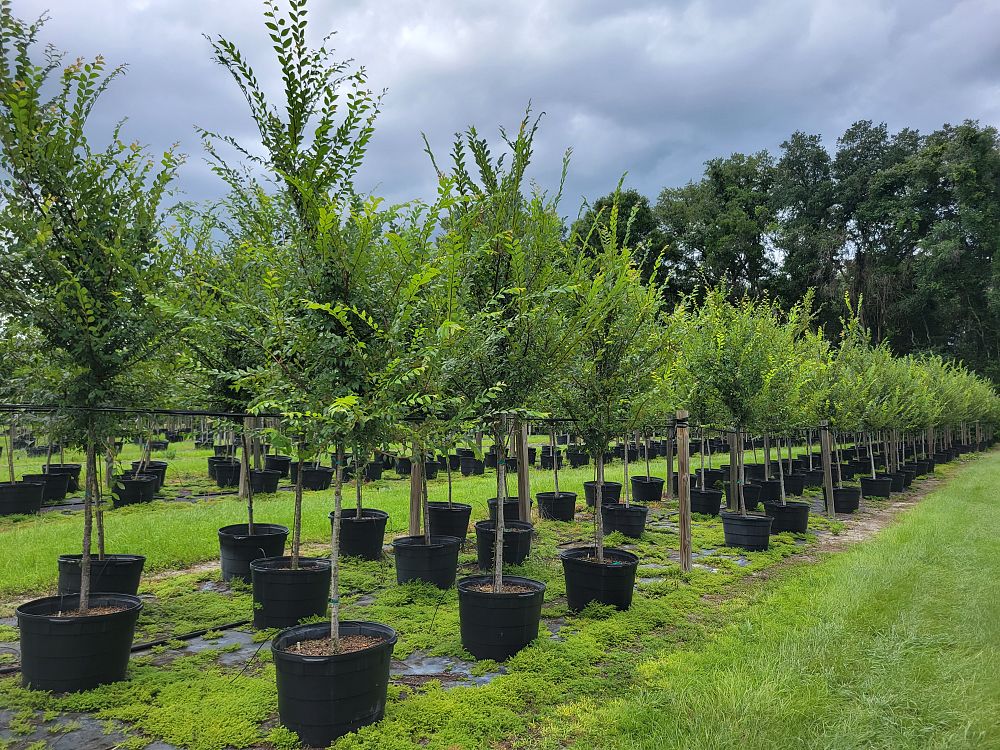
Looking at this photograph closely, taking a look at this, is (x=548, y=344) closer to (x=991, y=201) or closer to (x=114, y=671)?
(x=114, y=671)

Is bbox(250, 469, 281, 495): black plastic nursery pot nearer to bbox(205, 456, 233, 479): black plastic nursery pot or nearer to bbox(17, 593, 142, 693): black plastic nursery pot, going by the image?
bbox(205, 456, 233, 479): black plastic nursery pot

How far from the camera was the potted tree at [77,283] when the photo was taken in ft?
13.7

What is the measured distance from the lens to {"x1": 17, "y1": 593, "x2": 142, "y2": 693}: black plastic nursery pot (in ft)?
13.5

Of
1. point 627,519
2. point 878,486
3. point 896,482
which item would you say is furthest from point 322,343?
point 896,482

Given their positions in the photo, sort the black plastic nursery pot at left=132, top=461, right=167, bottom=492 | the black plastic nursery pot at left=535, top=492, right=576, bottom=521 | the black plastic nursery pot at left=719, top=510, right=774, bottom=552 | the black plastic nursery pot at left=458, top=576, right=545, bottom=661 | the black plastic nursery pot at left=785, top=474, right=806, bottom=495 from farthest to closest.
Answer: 1. the black plastic nursery pot at left=785, top=474, right=806, bottom=495
2. the black plastic nursery pot at left=132, top=461, right=167, bottom=492
3. the black plastic nursery pot at left=535, top=492, right=576, bottom=521
4. the black plastic nursery pot at left=719, top=510, right=774, bottom=552
5. the black plastic nursery pot at left=458, top=576, right=545, bottom=661

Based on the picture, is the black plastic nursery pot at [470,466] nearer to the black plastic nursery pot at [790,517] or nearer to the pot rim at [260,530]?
the black plastic nursery pot at [790,517]

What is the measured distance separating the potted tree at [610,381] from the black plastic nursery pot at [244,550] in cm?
326

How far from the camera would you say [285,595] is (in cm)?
545

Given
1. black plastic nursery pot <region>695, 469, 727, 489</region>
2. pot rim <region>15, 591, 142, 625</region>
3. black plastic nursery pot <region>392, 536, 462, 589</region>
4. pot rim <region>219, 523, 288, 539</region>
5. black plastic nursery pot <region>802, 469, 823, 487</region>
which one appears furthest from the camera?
black plastic nursery pot <region>802, 469, 823, 487</region>

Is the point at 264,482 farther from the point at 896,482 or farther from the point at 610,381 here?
the point at 896,482

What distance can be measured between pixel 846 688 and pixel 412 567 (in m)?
4.23

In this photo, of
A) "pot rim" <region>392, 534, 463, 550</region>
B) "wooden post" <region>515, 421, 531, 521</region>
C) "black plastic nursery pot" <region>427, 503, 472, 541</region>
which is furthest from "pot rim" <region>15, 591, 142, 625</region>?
"wooden post" <region>515, 421, 531, 521</region>

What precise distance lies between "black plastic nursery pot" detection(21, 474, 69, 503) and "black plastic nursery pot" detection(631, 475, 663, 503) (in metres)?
11.8

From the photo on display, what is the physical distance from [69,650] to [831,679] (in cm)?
522
